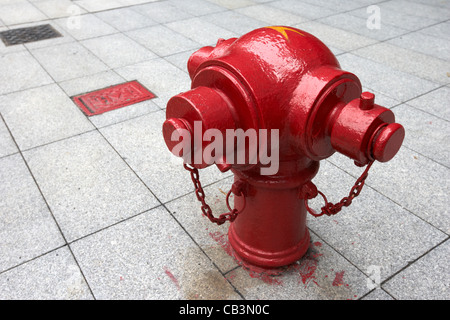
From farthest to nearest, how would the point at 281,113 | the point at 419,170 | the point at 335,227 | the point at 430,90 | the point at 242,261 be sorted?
1. the point at 430,90
2. the point at 419,170
3. the point at 335,227
4. the point at 242,261
5. the point at 281,113

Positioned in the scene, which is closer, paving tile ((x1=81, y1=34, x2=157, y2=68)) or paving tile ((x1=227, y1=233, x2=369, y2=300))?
paving tile ((x1=227, y1=233, x2=369, y2=300))

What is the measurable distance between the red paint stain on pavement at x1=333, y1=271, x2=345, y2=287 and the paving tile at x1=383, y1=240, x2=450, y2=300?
9.7 inches

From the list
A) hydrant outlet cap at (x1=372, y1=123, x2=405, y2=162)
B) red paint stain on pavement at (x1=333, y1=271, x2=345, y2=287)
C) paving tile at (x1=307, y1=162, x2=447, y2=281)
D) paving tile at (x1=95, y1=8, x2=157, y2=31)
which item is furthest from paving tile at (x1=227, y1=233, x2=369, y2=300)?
paving tile at (x1=95, y1=8, x2=157, y2=31)

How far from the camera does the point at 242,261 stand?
2533 millimetres

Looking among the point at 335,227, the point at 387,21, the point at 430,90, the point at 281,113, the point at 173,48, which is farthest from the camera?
the point at 387,21

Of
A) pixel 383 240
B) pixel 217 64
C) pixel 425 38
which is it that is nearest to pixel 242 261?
pixel 383 240

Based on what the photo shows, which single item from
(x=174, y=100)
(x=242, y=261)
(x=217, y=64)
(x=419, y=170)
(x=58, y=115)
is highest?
(x=217, y=64)

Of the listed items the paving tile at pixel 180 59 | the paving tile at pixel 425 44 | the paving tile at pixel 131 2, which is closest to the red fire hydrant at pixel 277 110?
the paving tile at pixel 180 59

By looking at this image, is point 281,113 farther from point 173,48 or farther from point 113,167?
point 173,48

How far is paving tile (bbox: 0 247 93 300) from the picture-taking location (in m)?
2.34

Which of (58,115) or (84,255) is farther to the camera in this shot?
(58,115)

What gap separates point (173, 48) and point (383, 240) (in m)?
4.17

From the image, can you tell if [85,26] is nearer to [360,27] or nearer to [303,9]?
[303,9]

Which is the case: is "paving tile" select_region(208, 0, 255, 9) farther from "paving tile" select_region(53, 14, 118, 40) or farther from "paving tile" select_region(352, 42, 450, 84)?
"paving tile" select_region(352, 42, 450, 84)
